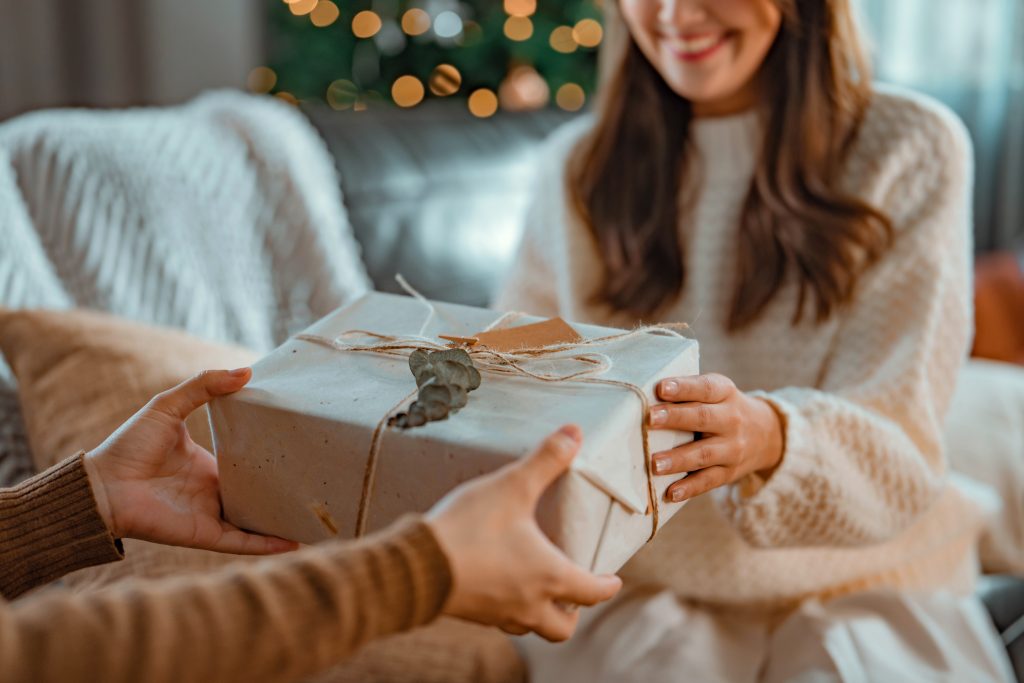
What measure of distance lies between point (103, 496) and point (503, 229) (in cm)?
114

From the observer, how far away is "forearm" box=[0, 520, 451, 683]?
0.51m

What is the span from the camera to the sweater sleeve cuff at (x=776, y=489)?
0.94 meters

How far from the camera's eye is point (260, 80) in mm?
3102

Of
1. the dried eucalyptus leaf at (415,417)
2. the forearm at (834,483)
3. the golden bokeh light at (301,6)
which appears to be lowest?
the forearm at (834,483)

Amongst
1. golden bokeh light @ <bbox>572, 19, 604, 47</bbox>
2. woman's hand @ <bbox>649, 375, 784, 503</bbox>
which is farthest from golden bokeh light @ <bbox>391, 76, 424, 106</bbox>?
woman's hand @ <bbox>649, 375, 784, 503</bbox>

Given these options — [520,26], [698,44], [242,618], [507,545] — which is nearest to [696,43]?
[698,44]

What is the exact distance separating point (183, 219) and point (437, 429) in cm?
90

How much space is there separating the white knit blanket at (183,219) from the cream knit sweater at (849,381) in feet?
1.44

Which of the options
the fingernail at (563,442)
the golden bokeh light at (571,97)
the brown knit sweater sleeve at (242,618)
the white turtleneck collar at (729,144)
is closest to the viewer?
the brown knit sweater sleeve at (242,618)

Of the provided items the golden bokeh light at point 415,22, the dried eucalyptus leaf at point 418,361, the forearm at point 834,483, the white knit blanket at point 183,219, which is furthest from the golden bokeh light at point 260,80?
the dried eucalyptus leaf at point 418,361

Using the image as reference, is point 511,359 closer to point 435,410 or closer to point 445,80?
point 435,410

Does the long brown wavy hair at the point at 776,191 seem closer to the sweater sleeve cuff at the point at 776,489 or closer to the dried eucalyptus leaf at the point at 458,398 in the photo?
the sweater sleeve cuff at the point at 776,489

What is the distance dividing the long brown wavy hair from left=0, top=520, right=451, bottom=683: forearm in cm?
74

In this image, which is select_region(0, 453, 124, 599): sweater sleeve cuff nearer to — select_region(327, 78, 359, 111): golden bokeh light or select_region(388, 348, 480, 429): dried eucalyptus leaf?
select_region(388, 348, 480, 429): dried eucalyptus leaf
